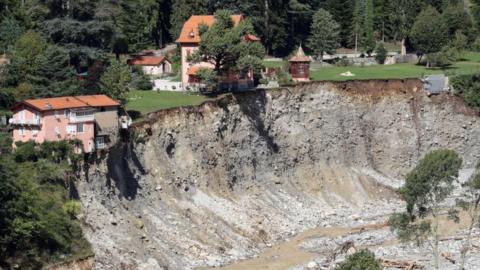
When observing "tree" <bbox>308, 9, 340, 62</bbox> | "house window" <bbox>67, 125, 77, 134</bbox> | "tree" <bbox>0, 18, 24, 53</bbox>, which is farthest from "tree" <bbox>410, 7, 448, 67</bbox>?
"house window" <bbox>67, 125, 77, 134</bbox>

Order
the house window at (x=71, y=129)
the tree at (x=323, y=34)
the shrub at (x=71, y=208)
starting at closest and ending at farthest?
the shrub at (x=71, y=208) < the house window at (x=71, y=129) < the tree at (x=323, y=34)

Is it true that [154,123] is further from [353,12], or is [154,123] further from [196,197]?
[353,12]

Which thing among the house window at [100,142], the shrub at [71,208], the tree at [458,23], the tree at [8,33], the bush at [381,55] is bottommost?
the shrub at [71,208]

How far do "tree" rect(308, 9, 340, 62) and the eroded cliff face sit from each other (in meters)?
17.0

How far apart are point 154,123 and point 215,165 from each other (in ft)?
22.6

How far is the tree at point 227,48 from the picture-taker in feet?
253

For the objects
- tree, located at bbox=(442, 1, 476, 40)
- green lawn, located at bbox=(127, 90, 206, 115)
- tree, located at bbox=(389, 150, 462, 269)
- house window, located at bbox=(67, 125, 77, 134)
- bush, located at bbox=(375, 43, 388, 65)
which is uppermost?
tree, located at bbox=(442, 1, 476, 40)

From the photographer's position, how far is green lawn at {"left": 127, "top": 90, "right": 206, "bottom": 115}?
71.8 m

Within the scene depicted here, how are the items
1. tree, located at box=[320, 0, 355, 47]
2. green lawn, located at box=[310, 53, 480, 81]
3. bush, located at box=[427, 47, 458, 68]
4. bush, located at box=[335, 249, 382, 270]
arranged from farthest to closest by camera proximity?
tree, located at box=[320, 0, 355, 47]
bush, located at box=[427, 47, 458, 68]
green lawn, located at box=[310, 53, 480, 81]
bush, located at box=[335, 249, 382, 270]

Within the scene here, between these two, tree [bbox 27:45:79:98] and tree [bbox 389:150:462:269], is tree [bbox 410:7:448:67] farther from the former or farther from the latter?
tree [bbox 27:45:79:98]

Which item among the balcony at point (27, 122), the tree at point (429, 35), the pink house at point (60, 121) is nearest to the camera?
the balcony at point (27, 122)

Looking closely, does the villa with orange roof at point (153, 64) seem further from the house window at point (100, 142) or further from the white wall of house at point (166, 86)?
the house window at point (100, 142)

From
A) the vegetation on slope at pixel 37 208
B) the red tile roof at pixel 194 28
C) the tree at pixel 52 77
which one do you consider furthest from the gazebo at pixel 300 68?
the vegetation on slope at pixel 37 208

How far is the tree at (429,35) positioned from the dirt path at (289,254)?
35745 millimetres
